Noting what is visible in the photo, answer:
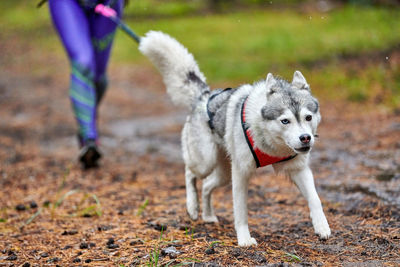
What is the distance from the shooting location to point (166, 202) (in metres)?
4.35

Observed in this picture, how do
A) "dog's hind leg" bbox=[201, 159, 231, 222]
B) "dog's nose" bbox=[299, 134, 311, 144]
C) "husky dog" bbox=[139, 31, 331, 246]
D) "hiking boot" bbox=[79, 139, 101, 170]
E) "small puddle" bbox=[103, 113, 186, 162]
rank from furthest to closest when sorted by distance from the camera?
"small puddle" bbox=[103, 113, 186, 162], "hiking boot" bbox=[79, 139, 101, 170], "dog's hind leg" bbox=[201, 159, 231, 222], "husky dog" bbox=[139, 31, 331, 246], "dog's nose" bbox=[299, 134, 311, 144]

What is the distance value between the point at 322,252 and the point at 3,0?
91.6 ft

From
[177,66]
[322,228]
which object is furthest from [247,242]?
[177,66]

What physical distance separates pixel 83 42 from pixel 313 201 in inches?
120

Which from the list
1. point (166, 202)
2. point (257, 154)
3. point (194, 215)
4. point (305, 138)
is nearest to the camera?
point (305, 138)

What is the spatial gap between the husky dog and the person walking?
1.27 metres

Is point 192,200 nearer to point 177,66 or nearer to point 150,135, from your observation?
point 177,66

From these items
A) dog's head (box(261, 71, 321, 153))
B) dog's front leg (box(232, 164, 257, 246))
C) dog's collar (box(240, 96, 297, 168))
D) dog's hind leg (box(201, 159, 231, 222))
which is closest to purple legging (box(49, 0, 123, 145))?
dog's hind leg (box(201, 159, 231, 222))

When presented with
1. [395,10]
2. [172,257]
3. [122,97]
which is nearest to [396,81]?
[395,10]

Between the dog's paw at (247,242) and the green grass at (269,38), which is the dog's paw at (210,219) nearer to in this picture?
the dog's paw at (247,242)

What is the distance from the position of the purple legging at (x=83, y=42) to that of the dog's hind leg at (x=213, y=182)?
188 centimetres

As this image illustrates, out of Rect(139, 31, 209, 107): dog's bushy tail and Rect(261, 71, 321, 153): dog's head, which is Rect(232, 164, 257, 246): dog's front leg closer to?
Rect(261, 71, 321, 153): dog's head

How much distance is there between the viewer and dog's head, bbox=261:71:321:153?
2727 mm

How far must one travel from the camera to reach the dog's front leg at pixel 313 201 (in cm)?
293
